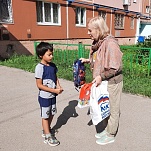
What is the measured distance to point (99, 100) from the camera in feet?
7.36

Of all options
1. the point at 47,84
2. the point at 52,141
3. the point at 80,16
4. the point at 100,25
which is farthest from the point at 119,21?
the point at 52,141

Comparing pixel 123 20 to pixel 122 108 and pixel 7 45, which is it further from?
pixel 122 108

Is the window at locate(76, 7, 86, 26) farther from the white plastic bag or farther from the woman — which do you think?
the white plastic bag

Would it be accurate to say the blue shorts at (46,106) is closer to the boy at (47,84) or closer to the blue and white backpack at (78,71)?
the boy at (47,84)

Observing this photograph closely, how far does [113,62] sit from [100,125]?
1.30 meters

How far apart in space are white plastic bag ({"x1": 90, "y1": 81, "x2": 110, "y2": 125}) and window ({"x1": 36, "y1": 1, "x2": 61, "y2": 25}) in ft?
32.9

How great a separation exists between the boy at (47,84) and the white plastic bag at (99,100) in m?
0.42

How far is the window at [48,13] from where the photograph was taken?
449 inches

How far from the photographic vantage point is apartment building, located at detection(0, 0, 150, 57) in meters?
9.96

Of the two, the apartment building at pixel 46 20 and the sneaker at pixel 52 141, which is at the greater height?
the apartment building at pixel 46 20

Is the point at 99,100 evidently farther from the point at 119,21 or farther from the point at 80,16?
the point at 119,21

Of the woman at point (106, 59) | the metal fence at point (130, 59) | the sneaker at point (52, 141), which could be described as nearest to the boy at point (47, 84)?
the sneaker at point (52, 141)

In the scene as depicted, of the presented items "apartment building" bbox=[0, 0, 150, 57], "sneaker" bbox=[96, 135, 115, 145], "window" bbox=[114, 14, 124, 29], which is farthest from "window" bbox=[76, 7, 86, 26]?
"sneaker" bbox=[96, 135, 115, 145]

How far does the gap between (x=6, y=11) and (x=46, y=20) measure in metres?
2.64
